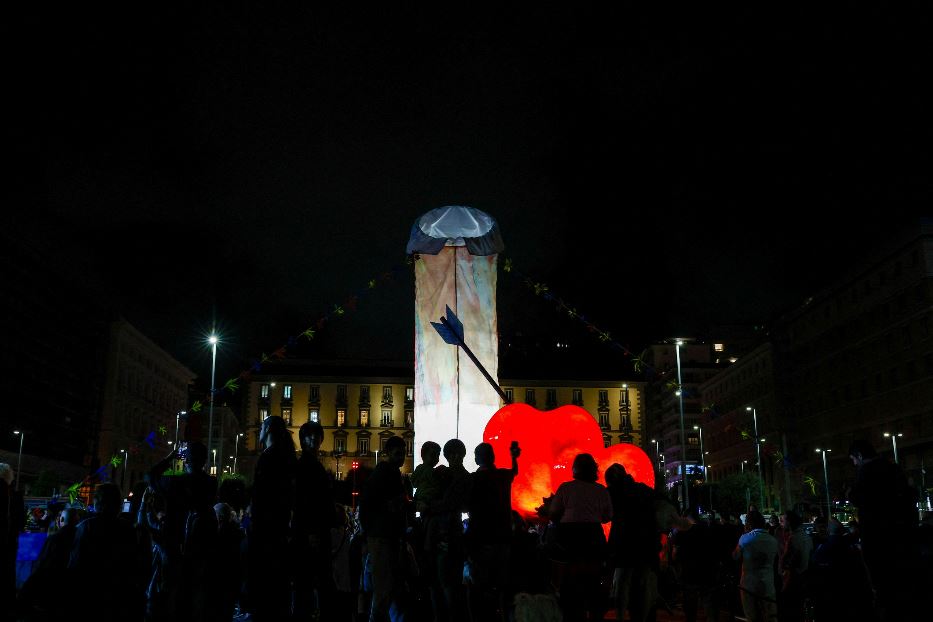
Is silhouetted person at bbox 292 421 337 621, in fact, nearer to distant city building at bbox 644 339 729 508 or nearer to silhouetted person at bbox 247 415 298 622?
silhouetted person at bbox 247 415 298 622

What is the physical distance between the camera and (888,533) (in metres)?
7.35

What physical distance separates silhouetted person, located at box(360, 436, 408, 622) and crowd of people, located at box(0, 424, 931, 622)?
0.01 m

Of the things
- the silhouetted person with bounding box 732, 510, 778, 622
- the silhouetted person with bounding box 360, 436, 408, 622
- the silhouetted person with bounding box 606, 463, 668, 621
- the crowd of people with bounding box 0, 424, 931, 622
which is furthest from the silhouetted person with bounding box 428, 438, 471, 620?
the silhouetted person with bounding box 732, 510, 778, 622

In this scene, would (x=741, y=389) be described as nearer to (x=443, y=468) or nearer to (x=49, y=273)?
(x=49, y=273)

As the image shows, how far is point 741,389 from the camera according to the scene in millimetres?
88188

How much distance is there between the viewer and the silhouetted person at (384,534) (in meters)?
7.53

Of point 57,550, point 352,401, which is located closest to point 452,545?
point 57,550

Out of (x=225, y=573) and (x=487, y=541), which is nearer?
(x=225, y=573)

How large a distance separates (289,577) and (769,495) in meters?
72.9

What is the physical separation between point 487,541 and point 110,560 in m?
3.27

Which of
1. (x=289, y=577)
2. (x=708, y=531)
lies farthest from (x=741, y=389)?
(x=289, y=577)

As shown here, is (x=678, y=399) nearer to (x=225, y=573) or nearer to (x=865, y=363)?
(x=865, y=363)

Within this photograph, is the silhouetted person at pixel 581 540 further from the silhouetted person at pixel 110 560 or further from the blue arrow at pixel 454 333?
the blue arrow at pixel 454 333

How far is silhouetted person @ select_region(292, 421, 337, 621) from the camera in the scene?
632 cm
